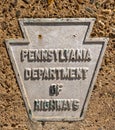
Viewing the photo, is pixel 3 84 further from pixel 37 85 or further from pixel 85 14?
pixel 85 14

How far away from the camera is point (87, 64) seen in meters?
2.84

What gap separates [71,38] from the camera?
9.18 ft

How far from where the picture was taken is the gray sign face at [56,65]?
2787 millimetres

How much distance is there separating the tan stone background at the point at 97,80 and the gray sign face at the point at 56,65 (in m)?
0.04

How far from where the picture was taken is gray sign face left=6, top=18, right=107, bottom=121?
2787mm

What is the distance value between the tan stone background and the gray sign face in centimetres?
4

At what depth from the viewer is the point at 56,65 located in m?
2.83

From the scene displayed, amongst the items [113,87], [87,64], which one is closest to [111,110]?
[113,87]

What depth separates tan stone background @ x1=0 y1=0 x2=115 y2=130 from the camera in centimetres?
277

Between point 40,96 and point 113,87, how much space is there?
0.52 m

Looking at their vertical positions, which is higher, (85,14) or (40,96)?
(85,14)

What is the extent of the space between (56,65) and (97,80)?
31 centimetres

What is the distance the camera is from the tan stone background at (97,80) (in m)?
2.77

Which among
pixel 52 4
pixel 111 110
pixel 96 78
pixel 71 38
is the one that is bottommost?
pixel 111 110
